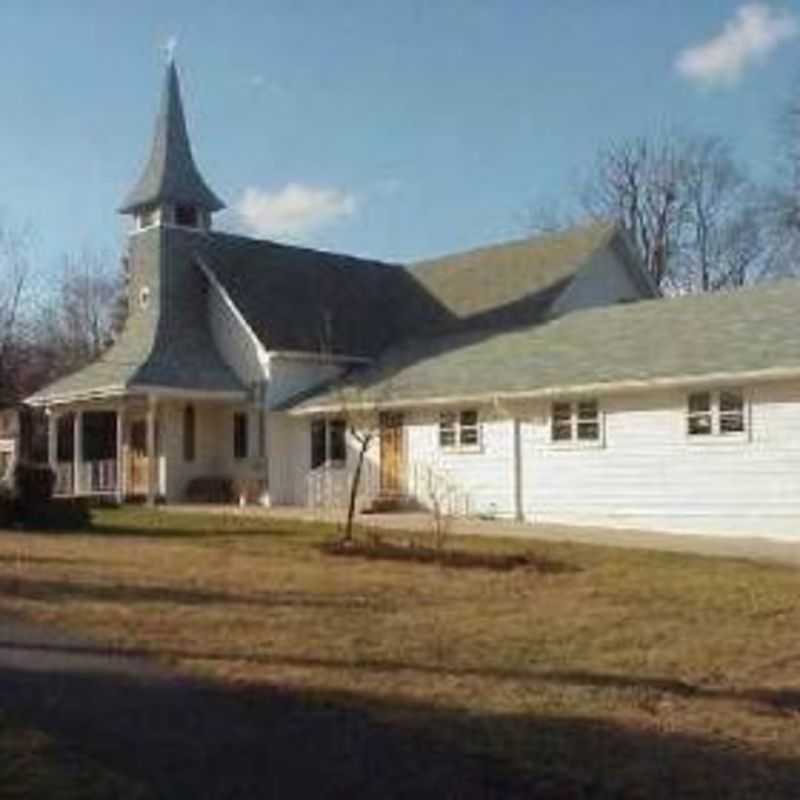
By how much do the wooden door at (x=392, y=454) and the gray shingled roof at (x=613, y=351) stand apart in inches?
27.1

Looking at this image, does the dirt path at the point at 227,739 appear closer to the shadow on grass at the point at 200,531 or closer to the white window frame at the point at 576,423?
the shadow on grass at the point at 200,531

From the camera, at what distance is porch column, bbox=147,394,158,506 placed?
137 ft

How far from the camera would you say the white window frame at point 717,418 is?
2955cm

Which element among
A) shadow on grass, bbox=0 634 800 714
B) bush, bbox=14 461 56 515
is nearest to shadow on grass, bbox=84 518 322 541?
bush, bbox=14 461 56 515

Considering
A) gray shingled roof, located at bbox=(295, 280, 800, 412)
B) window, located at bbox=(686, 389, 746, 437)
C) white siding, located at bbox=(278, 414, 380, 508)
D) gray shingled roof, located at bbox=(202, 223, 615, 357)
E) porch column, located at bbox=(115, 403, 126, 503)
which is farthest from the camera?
gray shingled roof, located at bbox=(202, 223, 615, 357)

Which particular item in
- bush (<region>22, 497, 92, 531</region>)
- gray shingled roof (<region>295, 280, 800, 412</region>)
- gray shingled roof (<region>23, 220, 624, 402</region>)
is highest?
A: gray shingled roof (<region>23, 220, 624, 402</region>)

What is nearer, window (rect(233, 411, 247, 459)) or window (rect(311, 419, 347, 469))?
window (rect(311, 419, 347, 469))

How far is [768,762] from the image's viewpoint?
946 centimetres

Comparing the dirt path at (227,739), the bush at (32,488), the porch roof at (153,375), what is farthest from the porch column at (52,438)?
the dirt path at (227,739)

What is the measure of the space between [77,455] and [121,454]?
1.80 meters

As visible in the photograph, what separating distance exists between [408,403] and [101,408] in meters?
10.8

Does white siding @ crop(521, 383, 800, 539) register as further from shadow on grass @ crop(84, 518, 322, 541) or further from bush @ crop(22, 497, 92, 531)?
bush @ crop(22, 497, 92, 531)

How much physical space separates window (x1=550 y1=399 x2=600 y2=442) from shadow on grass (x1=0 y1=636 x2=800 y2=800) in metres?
21.6

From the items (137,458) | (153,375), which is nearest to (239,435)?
(137,458)
